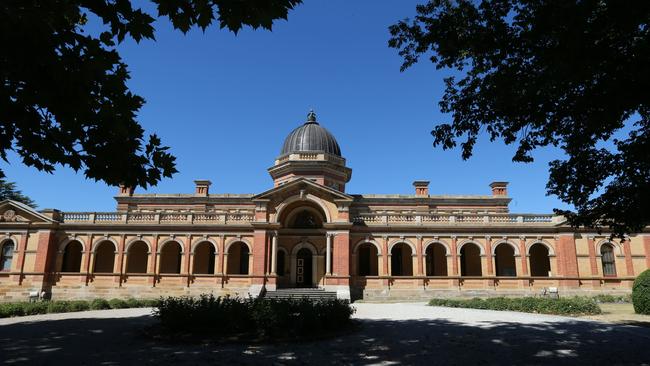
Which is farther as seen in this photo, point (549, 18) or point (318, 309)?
point (318, 309)

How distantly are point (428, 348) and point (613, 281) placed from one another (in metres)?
26.3

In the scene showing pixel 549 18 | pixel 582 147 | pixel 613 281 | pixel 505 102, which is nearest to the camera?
pixel 549 18

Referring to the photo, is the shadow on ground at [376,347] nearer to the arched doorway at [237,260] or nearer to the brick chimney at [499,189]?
the arched doorway at [237,260]

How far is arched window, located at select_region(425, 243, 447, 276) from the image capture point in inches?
1348

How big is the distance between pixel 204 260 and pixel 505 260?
24.5 metres

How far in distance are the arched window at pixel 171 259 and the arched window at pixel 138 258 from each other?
1318 mm

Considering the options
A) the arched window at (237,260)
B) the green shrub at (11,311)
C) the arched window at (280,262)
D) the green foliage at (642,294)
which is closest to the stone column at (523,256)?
the green foliage at (642,294)

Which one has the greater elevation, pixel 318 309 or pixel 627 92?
pixel 627 92

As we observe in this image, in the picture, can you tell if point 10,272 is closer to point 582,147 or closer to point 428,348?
point 428,348

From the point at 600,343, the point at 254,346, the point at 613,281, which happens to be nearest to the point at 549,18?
the point at 600,343

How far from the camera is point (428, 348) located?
11242mm

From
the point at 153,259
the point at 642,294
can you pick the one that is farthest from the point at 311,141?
the point at 642,294

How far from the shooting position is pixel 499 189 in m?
39.9

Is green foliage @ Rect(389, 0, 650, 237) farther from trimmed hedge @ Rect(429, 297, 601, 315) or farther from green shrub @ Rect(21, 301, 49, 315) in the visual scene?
green shrub @ Rect(21, 301, 49, 315)
